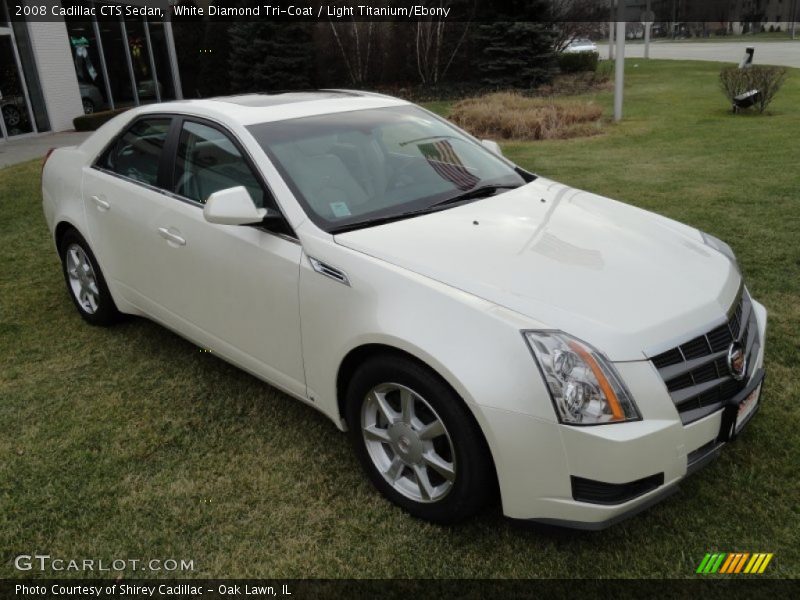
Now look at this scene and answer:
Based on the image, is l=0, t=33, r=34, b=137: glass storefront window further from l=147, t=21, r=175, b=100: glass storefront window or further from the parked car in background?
the parked car in background

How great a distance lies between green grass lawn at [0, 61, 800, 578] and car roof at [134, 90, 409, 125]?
151 centimetres

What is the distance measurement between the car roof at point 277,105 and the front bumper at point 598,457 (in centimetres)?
207

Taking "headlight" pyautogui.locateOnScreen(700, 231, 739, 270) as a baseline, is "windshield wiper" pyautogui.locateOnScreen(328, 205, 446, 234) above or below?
above

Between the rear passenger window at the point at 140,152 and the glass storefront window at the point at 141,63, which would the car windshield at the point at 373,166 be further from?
the glass storefront window at the point at 141,63

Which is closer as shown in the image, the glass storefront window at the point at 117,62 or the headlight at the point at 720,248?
the headlight at the point at 720,248

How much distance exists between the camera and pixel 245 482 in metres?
3.29

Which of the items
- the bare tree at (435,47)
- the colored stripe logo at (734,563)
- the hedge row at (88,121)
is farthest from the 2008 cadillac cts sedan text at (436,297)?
the bare tree at (435,47)

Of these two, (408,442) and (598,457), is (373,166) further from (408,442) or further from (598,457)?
(598,457)

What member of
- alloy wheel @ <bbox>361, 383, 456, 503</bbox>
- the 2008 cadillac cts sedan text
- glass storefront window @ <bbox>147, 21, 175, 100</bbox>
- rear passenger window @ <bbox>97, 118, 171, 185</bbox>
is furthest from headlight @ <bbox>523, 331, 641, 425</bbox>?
glass storefront window @ <bbox>147, 21, 175, 100</bbox>

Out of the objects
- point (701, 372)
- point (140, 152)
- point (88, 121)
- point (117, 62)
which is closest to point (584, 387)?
point (701, 372)

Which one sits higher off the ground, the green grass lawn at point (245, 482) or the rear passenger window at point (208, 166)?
the rear passenger window at point (208, 166)

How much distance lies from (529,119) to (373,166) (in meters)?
10.3

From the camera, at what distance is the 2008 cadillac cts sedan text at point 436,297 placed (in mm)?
2443

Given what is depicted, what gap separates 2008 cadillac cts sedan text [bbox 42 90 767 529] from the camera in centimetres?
244
